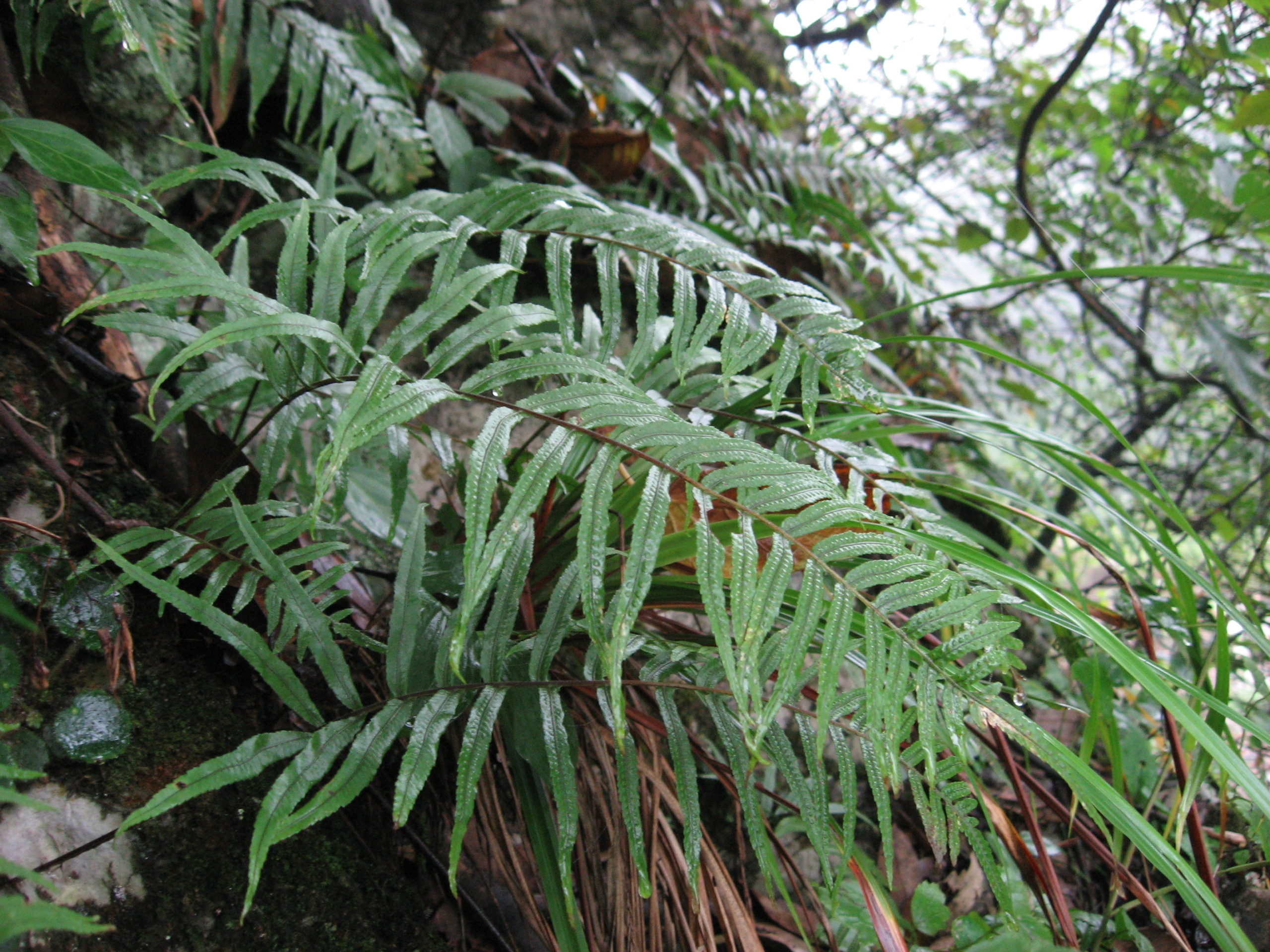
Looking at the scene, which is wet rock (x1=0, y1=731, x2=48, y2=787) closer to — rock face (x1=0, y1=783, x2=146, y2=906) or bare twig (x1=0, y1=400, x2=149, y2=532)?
rock face (x1=0, y1=783, x2=146, y2=906)

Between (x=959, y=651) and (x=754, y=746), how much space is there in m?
0.25

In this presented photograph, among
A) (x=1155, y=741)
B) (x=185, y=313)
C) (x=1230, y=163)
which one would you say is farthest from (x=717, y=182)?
(x=1155, y=741)

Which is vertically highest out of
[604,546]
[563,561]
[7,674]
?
[604,546]

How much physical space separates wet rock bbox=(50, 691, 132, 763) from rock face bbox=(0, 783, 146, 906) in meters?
0.04

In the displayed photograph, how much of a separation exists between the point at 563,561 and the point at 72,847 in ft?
1.94

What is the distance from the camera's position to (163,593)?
70 cm

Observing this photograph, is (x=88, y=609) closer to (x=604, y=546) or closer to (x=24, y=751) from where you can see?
(x=24, y=751)

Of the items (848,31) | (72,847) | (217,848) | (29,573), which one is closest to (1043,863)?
(217,848)

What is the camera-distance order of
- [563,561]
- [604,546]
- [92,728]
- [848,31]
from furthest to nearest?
1. [848,31]
2. [563,561]
3. [92,728]
4. [604,546]

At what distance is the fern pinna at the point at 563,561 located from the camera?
66 centimetres

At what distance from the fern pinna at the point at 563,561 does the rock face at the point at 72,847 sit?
19 centimetres

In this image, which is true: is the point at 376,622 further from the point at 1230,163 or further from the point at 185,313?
the point at 1230,163

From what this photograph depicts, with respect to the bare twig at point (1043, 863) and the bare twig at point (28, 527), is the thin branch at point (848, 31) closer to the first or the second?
the bare twig at point (1043, 863)

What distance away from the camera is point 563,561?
3.35ft
